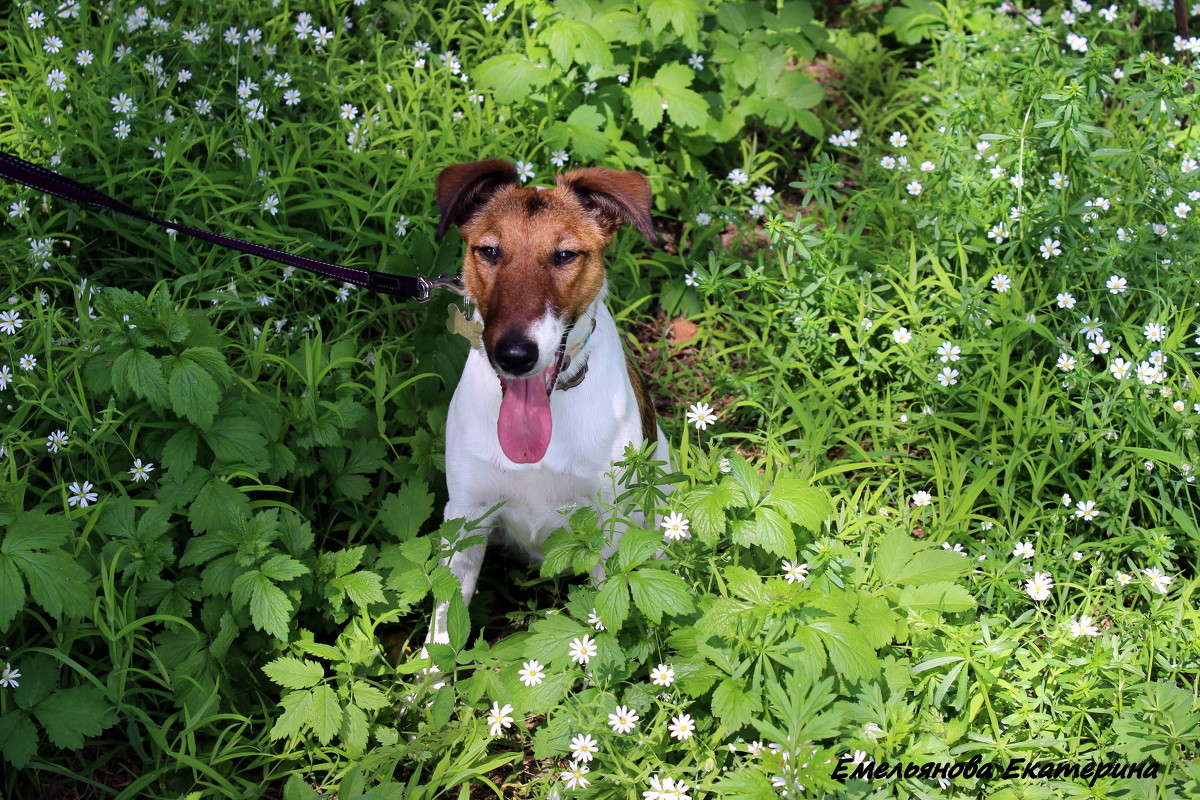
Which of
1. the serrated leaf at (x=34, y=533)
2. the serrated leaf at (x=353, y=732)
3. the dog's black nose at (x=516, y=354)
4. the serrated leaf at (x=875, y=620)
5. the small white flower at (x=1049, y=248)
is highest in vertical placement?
the dog's black nose at (x=516, y=354)

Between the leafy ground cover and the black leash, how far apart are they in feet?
1.22

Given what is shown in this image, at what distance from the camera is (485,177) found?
3391 millimetres

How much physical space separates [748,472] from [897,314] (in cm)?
167

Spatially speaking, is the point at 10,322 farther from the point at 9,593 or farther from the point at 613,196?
the point at 613,196

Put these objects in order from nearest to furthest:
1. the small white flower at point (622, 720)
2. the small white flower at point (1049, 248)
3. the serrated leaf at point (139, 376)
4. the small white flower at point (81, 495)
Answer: the small white flower at point (622, 720)
the serrated leaf at point (139, 376)
the small white flower at point (81, 495)
the small white flower at point (1049, 248)

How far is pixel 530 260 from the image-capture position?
3178 millimetres

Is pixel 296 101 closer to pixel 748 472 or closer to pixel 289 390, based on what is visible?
pixel 289 390

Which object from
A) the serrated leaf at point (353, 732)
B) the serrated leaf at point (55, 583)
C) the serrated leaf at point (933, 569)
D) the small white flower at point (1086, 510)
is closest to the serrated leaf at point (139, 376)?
the serrated leaf at point (55, 583)

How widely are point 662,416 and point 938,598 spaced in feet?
5.99

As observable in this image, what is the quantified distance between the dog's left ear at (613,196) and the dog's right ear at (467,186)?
0.77ft

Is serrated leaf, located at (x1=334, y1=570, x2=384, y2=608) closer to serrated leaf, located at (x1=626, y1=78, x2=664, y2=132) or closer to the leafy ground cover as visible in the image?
the leafy ground cover

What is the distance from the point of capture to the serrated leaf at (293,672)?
117 inches

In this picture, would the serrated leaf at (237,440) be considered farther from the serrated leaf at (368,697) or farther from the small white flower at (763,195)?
the small white flower at (763,195)

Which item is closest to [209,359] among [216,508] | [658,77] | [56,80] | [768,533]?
[216,508]
